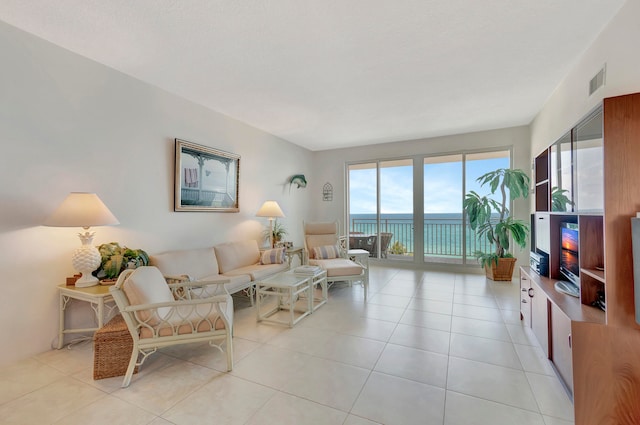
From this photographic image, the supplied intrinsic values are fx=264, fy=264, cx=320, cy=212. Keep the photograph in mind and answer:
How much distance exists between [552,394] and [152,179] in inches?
164

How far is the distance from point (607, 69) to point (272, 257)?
4.07 metres

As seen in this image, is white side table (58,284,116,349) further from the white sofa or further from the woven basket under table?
the white sofa

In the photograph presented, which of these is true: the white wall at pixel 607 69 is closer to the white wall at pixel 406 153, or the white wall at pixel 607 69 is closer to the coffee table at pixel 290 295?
the white wall at pixel 406 153

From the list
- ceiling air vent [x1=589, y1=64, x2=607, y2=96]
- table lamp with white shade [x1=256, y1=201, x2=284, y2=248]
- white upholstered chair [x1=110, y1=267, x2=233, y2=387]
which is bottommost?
white upholstered chair [x1=110, y1=267, x2=233, y2=387]

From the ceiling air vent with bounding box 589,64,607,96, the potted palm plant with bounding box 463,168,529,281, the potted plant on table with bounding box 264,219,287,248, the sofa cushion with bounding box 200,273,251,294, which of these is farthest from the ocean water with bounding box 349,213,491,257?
the sofa cushion with bounding box 200,273,251,294

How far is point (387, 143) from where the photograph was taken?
5.84m

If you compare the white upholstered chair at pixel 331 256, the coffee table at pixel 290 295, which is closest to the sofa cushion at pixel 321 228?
the white upholstered chair at pixel 331 256

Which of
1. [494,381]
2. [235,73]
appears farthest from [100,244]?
[494,381]

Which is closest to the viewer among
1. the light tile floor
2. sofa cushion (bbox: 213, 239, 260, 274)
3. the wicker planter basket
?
the light tile floor

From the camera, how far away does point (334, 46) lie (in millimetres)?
2363

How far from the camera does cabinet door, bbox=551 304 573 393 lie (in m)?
1.74

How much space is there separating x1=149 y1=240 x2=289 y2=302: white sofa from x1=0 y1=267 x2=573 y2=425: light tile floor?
59 cm

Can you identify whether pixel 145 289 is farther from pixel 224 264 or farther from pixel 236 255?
pixel 236 255

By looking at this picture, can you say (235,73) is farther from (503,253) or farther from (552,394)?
(503,253)
